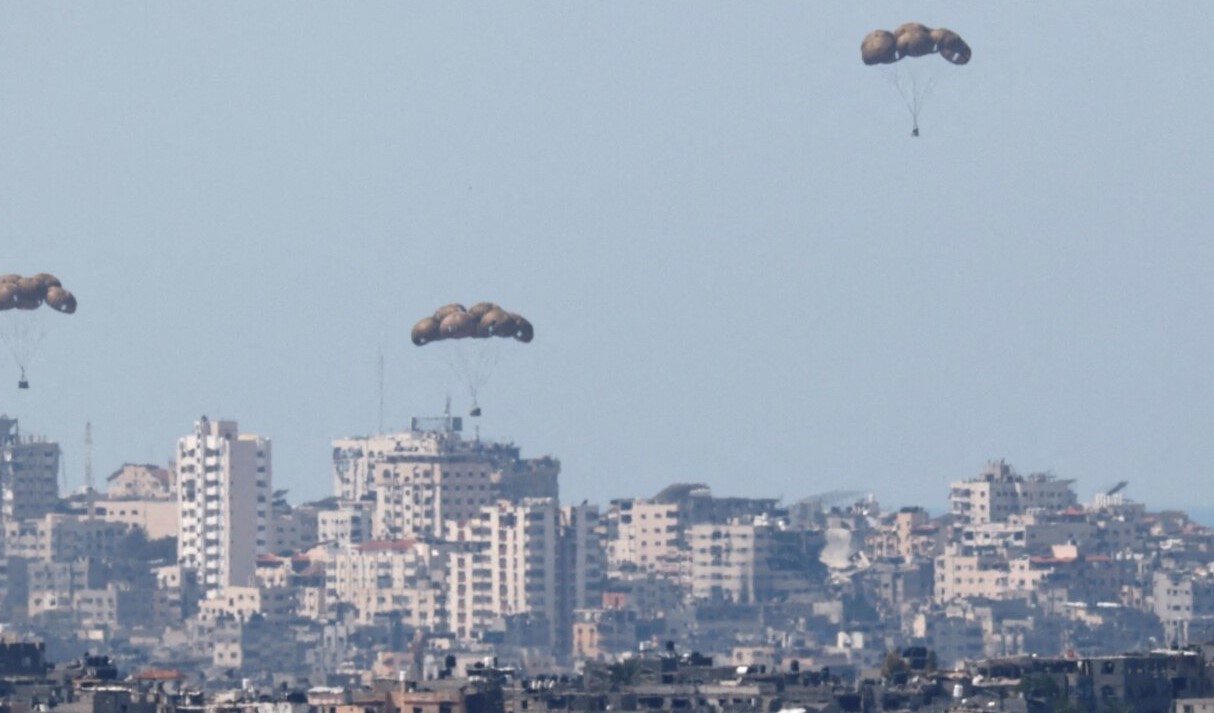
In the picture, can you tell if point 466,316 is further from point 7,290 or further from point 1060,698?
point 1060,698

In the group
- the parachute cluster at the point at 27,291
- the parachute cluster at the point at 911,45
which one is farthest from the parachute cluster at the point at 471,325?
the parachute cluster at the point at 911,45

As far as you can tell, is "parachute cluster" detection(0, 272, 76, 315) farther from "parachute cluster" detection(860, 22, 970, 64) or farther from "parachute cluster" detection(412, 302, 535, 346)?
"parachute cluster" detection(860, 22, 970, 64)

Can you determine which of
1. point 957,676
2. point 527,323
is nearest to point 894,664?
point 957,676

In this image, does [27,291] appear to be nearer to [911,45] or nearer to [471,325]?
[471,325]

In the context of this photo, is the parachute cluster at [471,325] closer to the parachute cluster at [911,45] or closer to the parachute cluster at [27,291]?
the parachute cluster at [27,291]

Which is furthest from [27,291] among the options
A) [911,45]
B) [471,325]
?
[911,45]

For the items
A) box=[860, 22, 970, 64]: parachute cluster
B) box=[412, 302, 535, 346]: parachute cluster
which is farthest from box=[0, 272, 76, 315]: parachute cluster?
box=[860, 22, 970, 64]: parachute cluster
